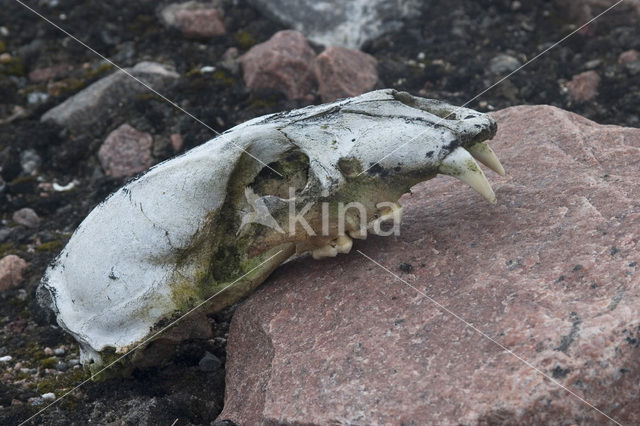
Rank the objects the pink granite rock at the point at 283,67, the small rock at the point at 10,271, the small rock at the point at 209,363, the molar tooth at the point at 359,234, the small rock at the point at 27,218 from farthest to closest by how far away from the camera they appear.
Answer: the pink granite rock at the point at 283,67 < the small rock at the point at 27,218 < the small rock at the point at 10,271 < the small rock at the point at 209,363 < the molar tooth at the point at 359,234

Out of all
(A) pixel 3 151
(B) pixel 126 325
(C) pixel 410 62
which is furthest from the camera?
(C) pixel 410 62

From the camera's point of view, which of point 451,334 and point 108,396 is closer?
point 451,334

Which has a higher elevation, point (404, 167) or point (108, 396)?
point (404, 167)

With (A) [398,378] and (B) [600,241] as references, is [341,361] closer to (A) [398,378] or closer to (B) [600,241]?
(A) [398,378]

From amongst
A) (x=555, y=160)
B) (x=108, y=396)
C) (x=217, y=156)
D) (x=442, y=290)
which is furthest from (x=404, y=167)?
(x=108, y=396)

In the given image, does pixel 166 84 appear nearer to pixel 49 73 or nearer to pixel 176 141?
pixel 176 141

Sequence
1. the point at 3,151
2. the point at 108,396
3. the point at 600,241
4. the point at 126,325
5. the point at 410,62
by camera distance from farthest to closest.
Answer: the point at 410,62 < the point at 3,151 < the point at 108,396 < the point at 126,325 < the point at 600,241

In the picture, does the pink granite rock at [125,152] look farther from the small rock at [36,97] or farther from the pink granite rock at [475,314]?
the pink granite rock at [475,314]

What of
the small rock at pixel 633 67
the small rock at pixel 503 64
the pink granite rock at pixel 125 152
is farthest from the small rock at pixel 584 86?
the pink granite rock at pixel 125 152
